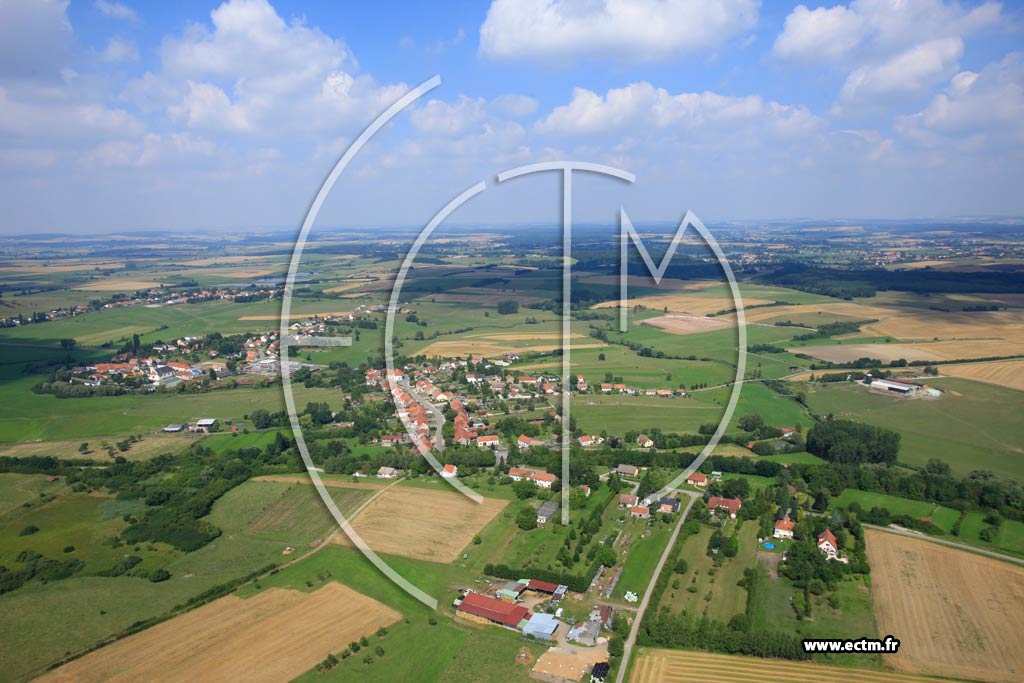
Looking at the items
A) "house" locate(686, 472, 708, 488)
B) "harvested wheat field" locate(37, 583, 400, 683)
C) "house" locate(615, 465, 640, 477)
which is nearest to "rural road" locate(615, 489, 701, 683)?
"house" locate(686, 472, 708, 488)

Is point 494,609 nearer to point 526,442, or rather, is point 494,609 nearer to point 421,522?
point 421,522

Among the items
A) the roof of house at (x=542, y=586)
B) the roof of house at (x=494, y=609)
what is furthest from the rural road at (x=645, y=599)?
the roof of house at (x=494, y=609)

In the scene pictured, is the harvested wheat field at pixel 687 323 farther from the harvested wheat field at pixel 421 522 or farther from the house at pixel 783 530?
the harvested wheat field at pixel 421 522

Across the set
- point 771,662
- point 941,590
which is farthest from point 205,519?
point 941,590

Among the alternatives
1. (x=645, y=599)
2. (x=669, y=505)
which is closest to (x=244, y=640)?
(x=645, y=599)

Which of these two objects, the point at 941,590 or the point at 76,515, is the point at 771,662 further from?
the point at 76,515
